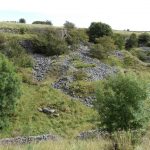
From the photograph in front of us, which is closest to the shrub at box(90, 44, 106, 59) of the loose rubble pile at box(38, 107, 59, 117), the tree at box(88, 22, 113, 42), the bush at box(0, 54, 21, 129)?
the tree at box(88, 22, 113, 42)

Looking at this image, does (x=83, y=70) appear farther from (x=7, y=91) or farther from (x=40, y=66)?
(x=7, y=91)

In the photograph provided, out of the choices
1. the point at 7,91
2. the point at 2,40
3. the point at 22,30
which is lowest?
the point at 7,91

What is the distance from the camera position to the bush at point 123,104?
3033 cm

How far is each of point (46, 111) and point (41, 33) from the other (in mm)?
24464

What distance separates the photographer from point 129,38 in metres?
82.8

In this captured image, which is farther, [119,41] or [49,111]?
[119,41]

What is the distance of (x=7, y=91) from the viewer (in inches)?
1797

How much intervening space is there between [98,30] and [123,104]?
4747 centimetres

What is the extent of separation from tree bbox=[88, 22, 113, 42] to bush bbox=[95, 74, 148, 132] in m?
45.4

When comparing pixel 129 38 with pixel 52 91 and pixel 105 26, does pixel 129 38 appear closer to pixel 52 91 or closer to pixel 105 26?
pixel 105 26

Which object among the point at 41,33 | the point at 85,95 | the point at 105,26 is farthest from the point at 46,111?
the point at 105,26

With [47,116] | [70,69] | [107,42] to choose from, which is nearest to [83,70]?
[70,69]

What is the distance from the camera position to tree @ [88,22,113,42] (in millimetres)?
76938

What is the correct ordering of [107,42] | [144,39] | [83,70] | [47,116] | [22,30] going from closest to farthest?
1. [47,116]
2. [83,70]
3. [107,42]
4. [22,30]
5. [144,39]
